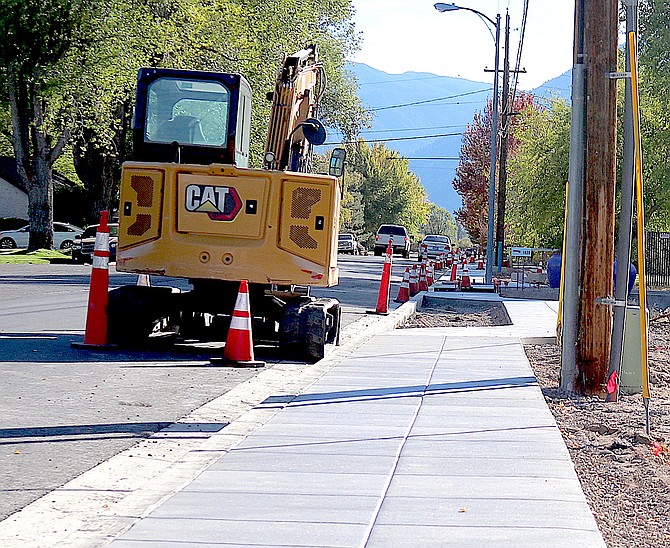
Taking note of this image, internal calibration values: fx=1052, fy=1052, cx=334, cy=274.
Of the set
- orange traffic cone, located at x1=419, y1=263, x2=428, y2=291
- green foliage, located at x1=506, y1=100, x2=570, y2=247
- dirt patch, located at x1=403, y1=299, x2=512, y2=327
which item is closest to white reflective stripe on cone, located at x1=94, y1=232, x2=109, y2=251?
dirt patch, located at x1=403, y1=299, x2=512, y2=327

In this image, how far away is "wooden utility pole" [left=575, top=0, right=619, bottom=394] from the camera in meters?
9.42

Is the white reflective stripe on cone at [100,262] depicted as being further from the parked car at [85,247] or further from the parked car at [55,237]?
the parked car at [55,237]

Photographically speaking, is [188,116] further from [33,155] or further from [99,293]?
[33,155]

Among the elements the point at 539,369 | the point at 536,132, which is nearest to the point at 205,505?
the point at 539,369

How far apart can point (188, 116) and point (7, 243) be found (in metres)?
42.0

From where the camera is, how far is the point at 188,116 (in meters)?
12.9

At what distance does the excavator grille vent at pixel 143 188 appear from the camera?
39.2 feet

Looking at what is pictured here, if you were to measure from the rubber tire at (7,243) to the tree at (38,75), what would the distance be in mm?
13848

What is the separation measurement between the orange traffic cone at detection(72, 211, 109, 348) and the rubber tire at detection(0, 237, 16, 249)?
4226 centimetres

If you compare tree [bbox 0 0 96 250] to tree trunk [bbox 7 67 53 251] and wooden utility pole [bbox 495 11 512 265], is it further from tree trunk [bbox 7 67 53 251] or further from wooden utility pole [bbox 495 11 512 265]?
wooden utility pole [bbox 495 11 512 265]

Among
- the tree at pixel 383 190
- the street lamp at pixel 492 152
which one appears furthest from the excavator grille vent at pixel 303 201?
the tree at pixel 383 190

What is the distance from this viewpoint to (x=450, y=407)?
8211 millimetres

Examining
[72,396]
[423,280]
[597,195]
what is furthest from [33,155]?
[597,195]

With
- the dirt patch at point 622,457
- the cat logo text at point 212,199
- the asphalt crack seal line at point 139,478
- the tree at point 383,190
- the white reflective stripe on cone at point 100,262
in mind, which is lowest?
the asphalt crack seal line at point 139,478
